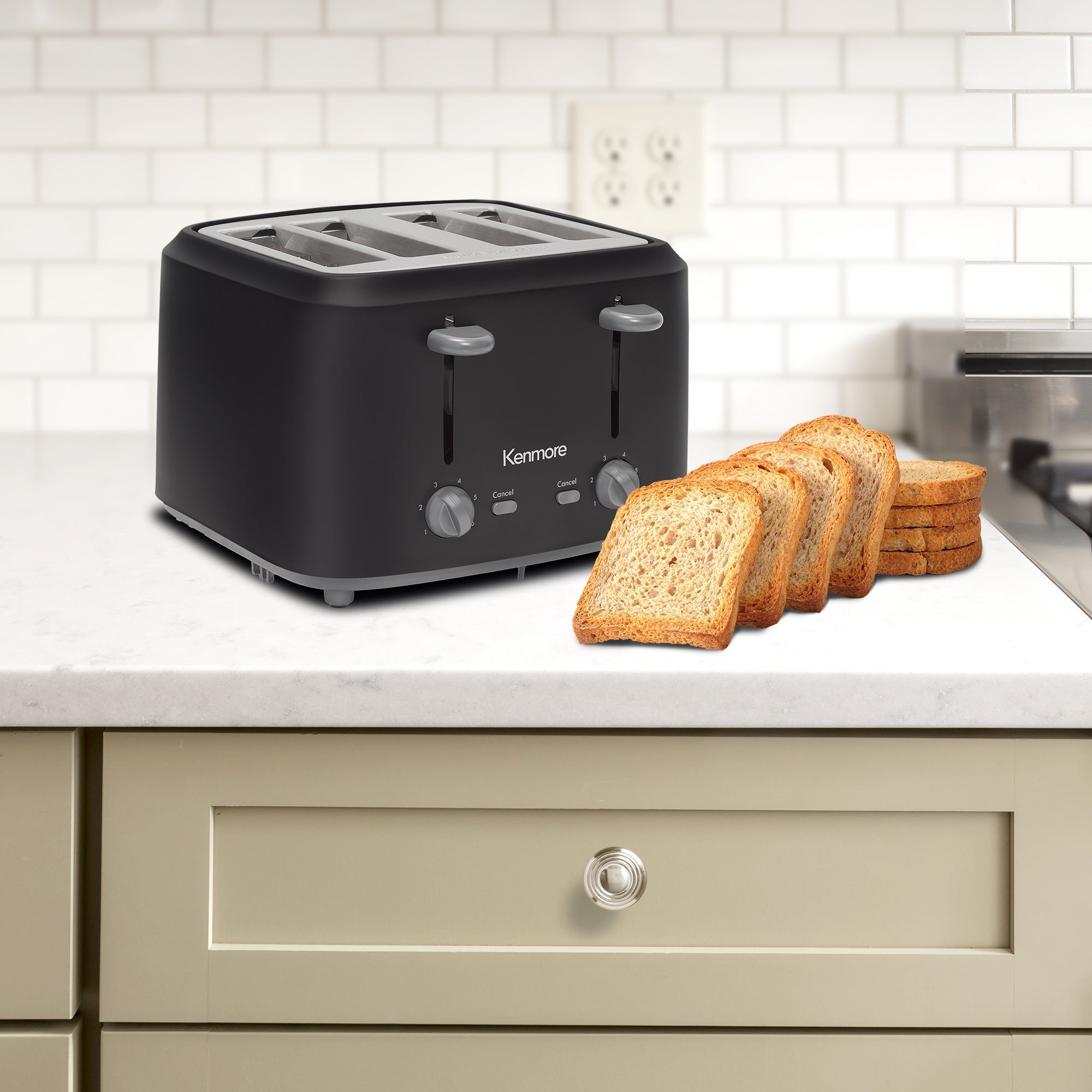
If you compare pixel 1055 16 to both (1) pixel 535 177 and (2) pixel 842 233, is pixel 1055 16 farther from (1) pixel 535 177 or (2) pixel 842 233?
(1) pixel 535 177

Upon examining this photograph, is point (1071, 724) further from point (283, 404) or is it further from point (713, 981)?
point (283, 404)

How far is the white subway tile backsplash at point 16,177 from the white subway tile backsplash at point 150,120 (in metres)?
0.09

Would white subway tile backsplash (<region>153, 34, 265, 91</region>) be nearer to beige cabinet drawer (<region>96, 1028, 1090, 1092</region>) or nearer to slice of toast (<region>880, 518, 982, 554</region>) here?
slice of toast (<region>880, 518, 982, 554</region>)

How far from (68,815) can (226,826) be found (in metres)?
0.10

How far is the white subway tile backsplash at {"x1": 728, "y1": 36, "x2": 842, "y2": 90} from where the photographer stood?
150 cm

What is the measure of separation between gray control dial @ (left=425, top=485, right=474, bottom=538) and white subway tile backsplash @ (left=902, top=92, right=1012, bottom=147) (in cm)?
90

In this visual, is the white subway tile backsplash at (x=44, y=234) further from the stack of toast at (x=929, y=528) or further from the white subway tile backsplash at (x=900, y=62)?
the stack of toast at (x=929, y=528)

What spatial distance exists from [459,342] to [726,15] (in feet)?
2.76

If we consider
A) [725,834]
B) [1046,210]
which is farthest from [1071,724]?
[1046,210]

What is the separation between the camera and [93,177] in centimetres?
153

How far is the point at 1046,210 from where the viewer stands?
4.62ft

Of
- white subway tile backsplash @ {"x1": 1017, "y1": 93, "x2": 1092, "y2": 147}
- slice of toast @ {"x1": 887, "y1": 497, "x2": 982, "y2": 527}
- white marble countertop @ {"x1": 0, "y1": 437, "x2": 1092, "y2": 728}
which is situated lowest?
white marble countertop @ {"x1": 0, "y1": 437, "x2": 1092, "y2": 728}

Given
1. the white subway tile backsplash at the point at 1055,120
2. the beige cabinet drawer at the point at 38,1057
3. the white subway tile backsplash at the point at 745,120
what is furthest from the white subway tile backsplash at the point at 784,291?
the beige cabinet drawer at the point at 38,1057

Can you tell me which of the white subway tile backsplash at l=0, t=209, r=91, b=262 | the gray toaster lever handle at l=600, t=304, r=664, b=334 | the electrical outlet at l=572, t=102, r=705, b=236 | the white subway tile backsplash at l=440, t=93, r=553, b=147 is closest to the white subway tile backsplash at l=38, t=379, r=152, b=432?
the white subway tile backsplash at l=0, t=209, r=91, b=262
